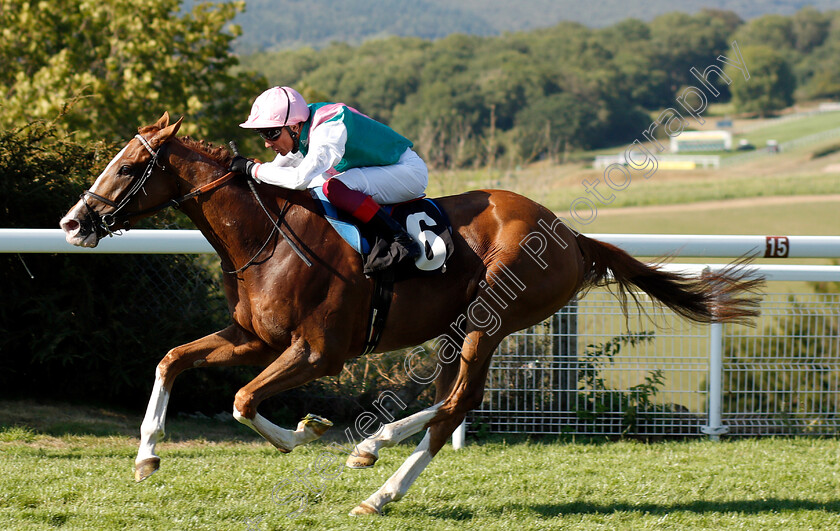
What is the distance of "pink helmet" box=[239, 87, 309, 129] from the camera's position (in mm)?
3508

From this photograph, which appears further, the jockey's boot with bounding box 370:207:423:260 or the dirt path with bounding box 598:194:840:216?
the dirt path with bounding box 598:194:840:216

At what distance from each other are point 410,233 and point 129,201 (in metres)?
1.21

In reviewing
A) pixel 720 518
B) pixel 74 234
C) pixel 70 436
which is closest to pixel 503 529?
pixel 720 518

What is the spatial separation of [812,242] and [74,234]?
Result: 4233mm

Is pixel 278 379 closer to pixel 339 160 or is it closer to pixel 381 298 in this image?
pixel 381 298

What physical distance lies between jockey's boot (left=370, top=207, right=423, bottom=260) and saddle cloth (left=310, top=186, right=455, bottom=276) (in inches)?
1.4

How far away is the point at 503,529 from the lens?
3.62 metres

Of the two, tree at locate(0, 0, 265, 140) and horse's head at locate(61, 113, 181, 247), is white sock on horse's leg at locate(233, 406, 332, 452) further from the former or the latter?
tree at locate(0, 0, 265, 140)

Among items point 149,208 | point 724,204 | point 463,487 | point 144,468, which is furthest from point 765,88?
point 144,468

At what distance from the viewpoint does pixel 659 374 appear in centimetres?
520

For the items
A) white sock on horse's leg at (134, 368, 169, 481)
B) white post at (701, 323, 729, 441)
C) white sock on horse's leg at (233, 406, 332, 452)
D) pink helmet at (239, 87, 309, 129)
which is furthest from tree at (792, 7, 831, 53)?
white sock on horse's leg at (134, 368, 169, 481)

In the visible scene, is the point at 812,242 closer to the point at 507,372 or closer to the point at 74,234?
the point at 507,372

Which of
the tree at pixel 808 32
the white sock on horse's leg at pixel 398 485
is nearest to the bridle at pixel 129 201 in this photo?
the white sock on horse's leg at pixel 398 485

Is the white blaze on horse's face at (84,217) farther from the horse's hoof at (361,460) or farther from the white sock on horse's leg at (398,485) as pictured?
the white sock on horse's leg at (398,485)
